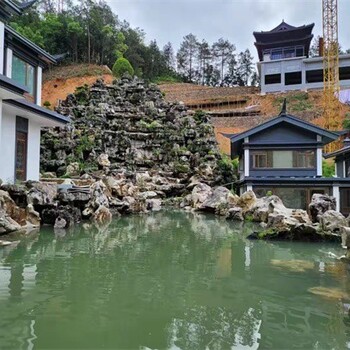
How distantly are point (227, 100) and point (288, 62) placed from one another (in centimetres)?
853

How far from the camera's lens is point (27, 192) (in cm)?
1062

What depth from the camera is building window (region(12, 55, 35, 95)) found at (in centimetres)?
1286

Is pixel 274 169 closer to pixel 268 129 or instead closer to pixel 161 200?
pixel 268 129

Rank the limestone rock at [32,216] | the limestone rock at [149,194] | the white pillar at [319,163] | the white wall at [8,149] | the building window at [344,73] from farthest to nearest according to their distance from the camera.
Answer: the building window at [344,73], the limestone rock at [149,194], the white pillar at [319,163], the white wall at [8,149], the limestone rock at [32,216]

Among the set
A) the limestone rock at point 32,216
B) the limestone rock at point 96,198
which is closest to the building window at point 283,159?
the limestone rock at point 96,198

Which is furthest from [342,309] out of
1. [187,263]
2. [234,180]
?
[234,180]

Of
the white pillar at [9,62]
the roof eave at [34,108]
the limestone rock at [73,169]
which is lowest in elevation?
the limestone rock at [73,169]

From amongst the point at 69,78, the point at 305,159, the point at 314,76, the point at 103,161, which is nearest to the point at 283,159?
the point at 305,159

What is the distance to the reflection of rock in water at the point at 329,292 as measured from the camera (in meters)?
4.73

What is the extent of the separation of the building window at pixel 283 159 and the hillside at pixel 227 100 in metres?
17.4

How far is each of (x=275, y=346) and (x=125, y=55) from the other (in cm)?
5144

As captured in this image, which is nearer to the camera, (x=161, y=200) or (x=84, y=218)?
(x=84, y=218)

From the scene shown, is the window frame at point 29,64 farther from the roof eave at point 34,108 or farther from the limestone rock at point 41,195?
the limestone rock at point 41,195

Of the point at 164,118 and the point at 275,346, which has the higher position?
the point at 164,118
